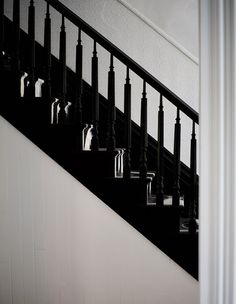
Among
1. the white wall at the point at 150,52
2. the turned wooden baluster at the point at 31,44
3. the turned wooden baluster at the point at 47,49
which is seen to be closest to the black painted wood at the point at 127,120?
the turned wooden baluster at the point at 47,49

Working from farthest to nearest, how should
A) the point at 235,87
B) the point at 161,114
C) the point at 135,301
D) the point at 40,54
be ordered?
the point at 40,54, the point at 135,301, the point at 161,114, the point at 235,87

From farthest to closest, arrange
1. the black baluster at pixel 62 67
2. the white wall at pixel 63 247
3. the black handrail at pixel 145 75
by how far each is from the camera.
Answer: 1. the white wall at pixel 63 247
2. the black baluster at pixel 62 67
3. the black handrail at pixel 145 75

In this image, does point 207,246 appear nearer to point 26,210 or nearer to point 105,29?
point 26,210

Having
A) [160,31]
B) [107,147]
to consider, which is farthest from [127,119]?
[160,31]

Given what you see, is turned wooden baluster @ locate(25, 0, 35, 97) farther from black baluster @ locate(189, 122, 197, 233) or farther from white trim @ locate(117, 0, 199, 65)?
white trim @ locate(117, 0, 199, 65)

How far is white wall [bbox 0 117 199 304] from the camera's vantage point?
249 centimetres

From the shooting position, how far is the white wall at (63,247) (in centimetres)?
249

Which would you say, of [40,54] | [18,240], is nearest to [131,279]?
[18,240]

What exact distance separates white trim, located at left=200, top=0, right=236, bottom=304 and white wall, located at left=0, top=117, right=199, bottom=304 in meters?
1.77

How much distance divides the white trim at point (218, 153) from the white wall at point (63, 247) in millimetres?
1774

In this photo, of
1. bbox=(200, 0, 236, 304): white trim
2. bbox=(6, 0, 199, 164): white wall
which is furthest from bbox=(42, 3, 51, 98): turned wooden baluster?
bbox=(200, 0, 236, 304): white trim

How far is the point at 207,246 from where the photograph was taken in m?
0.73

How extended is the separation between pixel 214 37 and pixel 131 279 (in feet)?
6.92

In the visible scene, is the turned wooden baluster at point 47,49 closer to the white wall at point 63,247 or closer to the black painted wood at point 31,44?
the black painted wood at point 31,44
